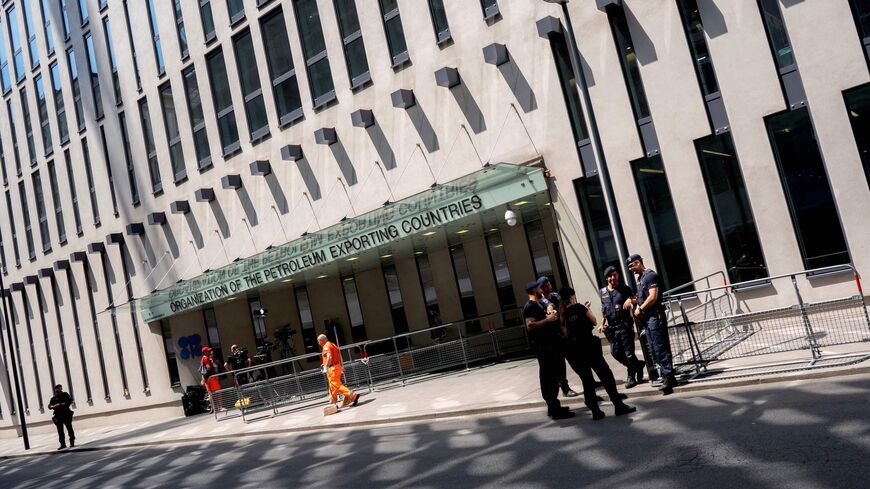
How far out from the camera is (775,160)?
1370cm

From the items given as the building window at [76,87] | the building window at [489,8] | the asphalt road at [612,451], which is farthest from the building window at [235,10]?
the asphalt road at [612,451]

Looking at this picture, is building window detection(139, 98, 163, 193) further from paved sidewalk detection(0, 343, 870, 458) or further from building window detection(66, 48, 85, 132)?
paved sidewalk detection(0, 343, 870, 458)

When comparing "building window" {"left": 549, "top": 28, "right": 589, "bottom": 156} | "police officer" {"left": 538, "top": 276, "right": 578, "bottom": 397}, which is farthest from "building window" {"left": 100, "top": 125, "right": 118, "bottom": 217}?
"police officer" {"left": 538, "top": 276, "right": 578, "bottom": 397}

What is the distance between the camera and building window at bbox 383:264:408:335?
78.9 feet

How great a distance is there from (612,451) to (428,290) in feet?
52.4

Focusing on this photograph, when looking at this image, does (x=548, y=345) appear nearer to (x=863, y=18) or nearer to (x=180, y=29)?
(x=863, y=18)

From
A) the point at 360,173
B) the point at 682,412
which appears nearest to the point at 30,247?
the point at 360,173

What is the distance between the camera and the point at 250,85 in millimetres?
23703

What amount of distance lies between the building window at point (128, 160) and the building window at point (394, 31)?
14.1 metres

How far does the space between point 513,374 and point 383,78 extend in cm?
876

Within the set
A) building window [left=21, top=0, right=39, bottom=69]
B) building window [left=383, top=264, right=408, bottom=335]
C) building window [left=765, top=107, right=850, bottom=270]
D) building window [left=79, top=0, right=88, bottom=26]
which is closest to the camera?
building window [left=765, top=107, right=850, bottom=270]

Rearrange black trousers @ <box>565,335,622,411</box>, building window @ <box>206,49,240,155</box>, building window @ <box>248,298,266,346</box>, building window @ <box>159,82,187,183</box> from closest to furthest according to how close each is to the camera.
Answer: black trousers @ <box>565,335,622,411</box> → building window @ <box>206,49,240,155</box> → building window @ <box>159,82,187,183</box> → building window @ <box>248,298,266,346</box>

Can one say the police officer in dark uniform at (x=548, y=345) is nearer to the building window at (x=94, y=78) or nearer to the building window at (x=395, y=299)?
the building window at (x=395, y=299)

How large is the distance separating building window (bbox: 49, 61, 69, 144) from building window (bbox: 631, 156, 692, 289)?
2680cm
